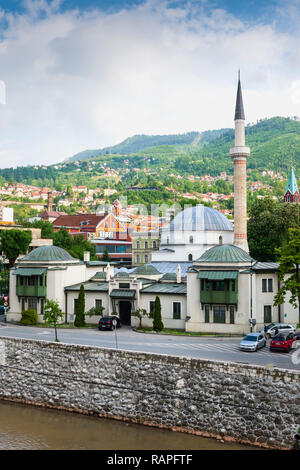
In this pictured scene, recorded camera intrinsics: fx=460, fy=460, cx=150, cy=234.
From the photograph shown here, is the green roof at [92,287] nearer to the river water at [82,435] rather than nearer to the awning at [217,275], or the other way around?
the awning at [217,275]

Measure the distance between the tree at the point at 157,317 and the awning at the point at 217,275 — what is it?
3.72 m

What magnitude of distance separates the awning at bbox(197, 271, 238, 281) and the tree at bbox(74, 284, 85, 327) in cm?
958

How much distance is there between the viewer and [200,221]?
46.8 metres

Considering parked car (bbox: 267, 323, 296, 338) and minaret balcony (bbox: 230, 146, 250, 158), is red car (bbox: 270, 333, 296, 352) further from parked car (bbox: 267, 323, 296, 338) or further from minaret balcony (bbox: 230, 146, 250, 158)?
minaret balcony (bbox: 230, 146, 250, 158)

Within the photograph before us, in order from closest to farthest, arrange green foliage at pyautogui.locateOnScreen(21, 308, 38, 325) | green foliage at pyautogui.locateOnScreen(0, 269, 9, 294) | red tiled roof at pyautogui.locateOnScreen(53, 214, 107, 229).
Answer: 1. green foliage at pyautogui.locateOnScreen(21, 308, 38, 325)
2. green foliage at pyautogui.locateOnScreen(0, 269, 9, 294)
3. red tiled roof at pyautogui.locateOnScreen(53, 214, 107, 229)

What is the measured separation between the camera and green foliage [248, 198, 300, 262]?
4847 cm

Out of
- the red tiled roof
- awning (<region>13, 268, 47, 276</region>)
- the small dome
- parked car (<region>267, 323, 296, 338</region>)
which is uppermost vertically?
the red tiled roof

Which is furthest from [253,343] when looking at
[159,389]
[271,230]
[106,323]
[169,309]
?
[271,230]

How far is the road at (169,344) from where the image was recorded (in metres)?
22.2

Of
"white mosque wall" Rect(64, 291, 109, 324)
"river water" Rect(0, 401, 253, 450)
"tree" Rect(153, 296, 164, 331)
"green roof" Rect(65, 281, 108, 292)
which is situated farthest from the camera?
"green roof" Rect(65, 281, 108, 292)

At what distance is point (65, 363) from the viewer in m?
23.3

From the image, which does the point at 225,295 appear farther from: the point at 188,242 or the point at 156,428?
the point at 188,242

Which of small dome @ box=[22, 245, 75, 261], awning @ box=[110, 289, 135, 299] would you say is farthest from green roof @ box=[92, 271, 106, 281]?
awning @ box=[110, 289, 135, 299]
